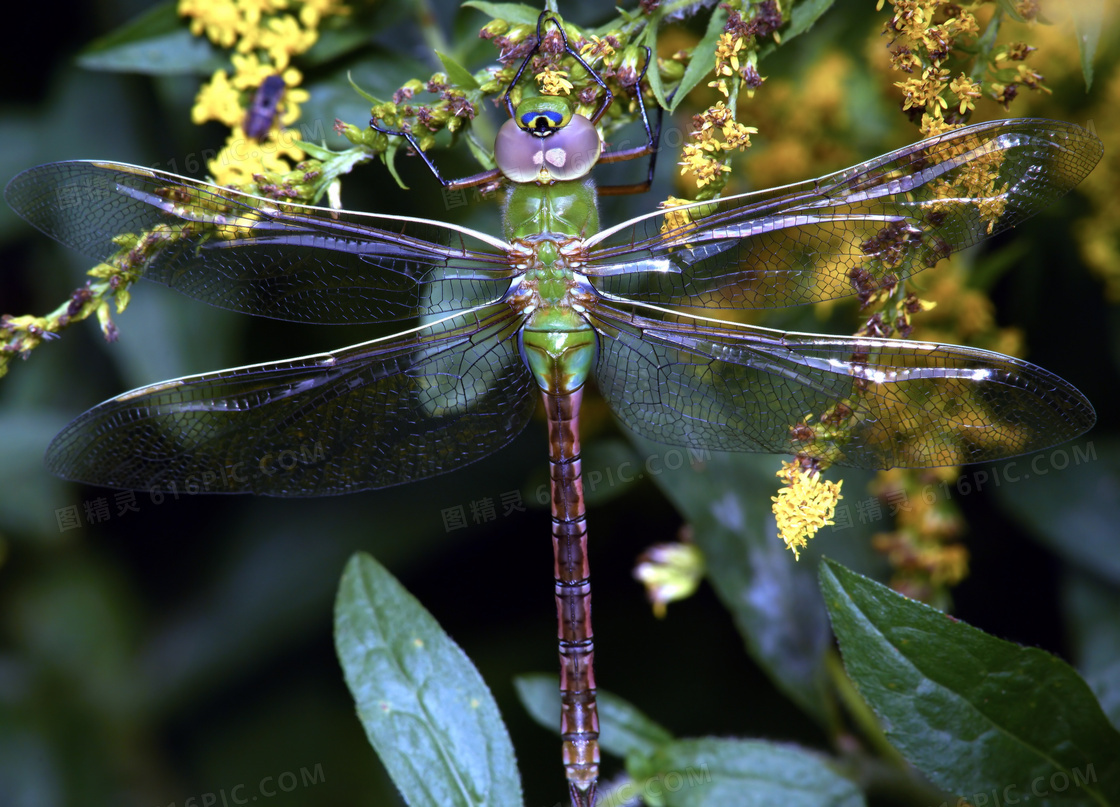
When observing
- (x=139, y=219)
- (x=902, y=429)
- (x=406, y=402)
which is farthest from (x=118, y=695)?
(x=902, y=429)

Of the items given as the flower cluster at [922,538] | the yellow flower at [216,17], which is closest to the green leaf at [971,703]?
the flower cluster at [922,538]

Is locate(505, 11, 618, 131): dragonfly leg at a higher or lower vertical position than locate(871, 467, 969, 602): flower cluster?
higher

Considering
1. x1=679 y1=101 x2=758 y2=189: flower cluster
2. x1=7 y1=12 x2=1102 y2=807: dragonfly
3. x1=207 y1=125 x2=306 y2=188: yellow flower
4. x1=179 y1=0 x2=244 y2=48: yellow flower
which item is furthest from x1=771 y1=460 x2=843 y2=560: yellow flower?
x1=179 y1=0 x2=244 y2=48: yellow flower

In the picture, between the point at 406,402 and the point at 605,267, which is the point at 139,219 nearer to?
the point at 406,402

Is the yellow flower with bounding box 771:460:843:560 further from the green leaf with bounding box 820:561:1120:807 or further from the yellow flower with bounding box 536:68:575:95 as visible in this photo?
the yellow flower with bounding box 536:68:575:95

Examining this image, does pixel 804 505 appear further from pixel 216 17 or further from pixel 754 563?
pixel 216 17

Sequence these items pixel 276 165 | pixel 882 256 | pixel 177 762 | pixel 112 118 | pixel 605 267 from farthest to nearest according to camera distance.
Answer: pixel 177 762 → pixel 112 118 → pixel 605 267 → pixel 276 165 → pixel 882 256

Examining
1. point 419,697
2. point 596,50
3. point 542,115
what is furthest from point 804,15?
point 419,697
